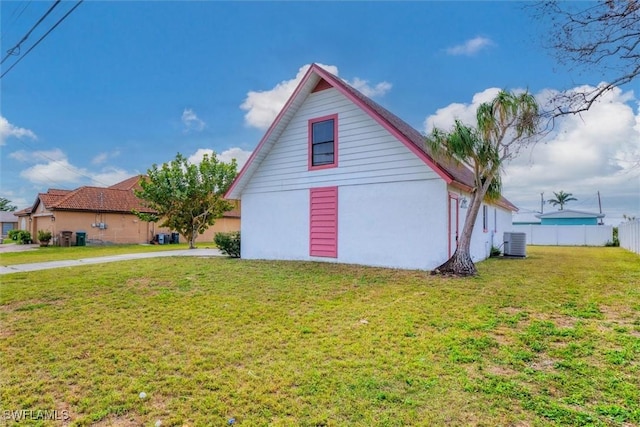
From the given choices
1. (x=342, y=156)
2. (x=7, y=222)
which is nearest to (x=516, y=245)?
(x=342, y=156)

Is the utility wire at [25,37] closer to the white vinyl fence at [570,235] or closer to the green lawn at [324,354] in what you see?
the green lawn at [324,354]

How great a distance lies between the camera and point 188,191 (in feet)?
64.7

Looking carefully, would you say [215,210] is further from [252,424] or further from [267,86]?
[252,424]

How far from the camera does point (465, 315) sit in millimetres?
5543

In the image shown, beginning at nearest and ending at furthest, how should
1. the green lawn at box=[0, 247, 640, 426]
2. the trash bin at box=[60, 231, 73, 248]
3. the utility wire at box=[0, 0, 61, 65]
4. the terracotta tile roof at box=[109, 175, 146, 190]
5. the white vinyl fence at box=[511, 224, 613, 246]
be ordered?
the green lawn at box=[0, 247, 640, 426] → the utility wire at box=[0, 0, 61, 65] → the trash bin at box=[60, 231, 73, 248] → the white vinyl fence at box=[511, 224, 613, 246] → the terracotta tile roof at box=[109, 175, 146, 190]

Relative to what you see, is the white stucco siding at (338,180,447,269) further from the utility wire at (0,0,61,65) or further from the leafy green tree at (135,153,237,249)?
the leafy green tree at (135,153,237,249)

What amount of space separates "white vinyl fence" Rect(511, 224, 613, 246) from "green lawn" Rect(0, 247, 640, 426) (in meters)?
23.5

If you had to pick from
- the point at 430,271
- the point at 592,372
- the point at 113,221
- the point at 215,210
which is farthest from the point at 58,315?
the point at 113,221

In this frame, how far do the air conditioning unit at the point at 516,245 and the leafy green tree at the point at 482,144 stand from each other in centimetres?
758

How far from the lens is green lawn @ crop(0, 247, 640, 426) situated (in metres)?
2.97

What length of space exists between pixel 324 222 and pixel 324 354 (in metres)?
7.58

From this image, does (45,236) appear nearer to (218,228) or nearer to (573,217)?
(218,228)

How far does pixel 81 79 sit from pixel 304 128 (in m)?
9.98

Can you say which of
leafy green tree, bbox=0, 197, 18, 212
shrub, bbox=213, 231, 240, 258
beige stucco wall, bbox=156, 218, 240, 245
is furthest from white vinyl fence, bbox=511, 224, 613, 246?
leafy green tree, bbox=0, 197, 18, 212
